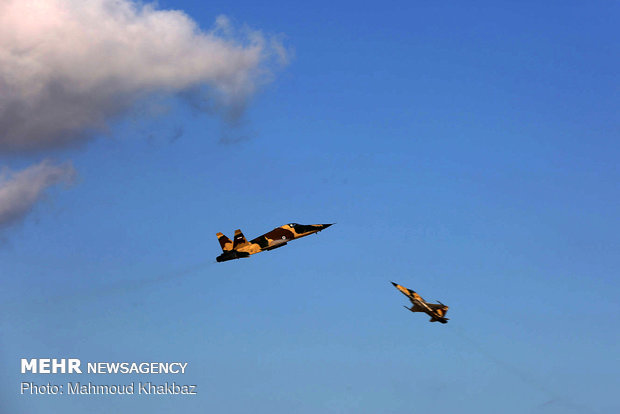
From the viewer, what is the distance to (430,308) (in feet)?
655
